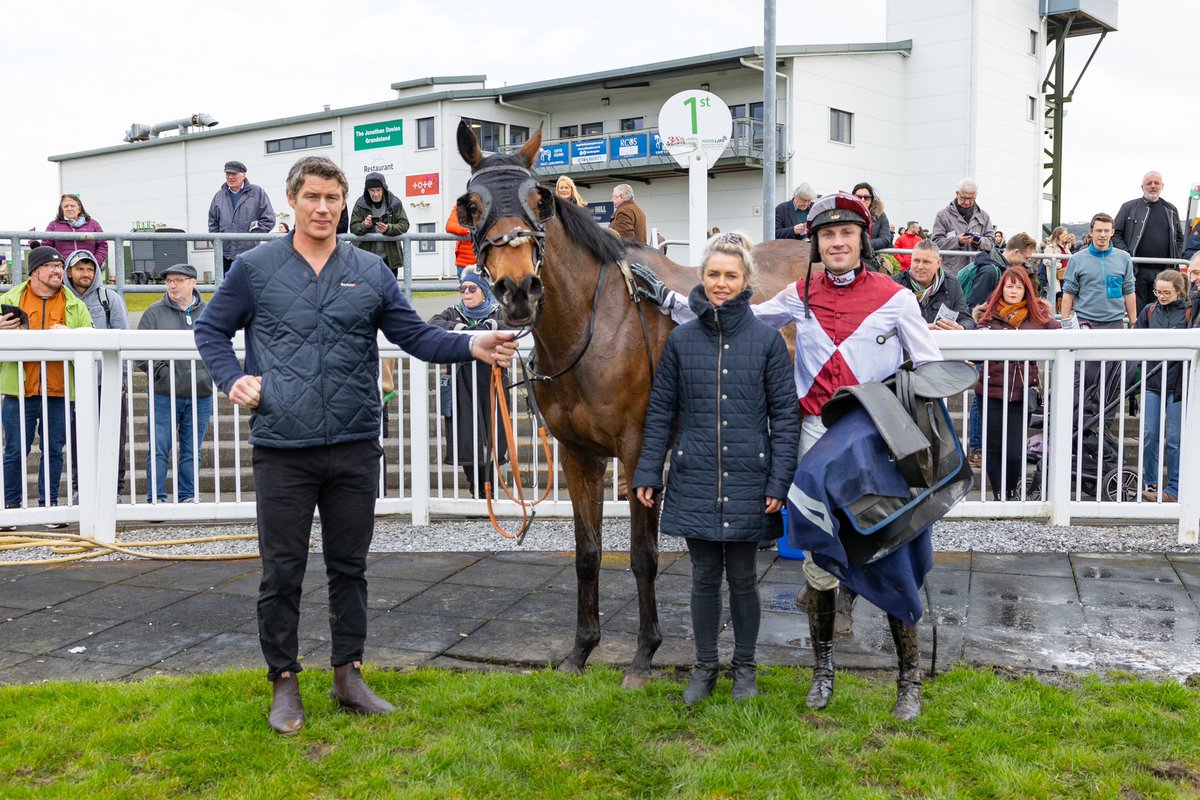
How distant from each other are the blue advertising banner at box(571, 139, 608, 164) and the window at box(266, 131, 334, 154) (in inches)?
452

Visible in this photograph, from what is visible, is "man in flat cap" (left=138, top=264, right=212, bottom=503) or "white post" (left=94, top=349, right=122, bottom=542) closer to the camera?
"white post" (left=94, top=349, right=122, bottom=542)

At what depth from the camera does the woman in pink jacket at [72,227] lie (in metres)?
11.3

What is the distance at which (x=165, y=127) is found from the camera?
147 ft

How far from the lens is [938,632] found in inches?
176

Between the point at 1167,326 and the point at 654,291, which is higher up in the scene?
the point at 654,291

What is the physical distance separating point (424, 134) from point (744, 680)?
34.5m

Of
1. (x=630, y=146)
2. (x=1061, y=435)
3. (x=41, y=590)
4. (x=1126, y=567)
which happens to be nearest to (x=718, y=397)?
(x=1126, y=567)

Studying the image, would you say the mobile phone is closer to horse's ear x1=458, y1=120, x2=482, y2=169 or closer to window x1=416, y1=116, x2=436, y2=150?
horse's ear x1=458, y1=120, x2=482, y2=169

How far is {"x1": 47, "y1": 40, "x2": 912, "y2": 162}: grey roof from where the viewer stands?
96.1 feet

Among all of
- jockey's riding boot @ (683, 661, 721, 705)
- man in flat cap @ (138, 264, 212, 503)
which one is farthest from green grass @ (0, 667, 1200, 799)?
man in flat cap @ (138, 264, 212, 503)

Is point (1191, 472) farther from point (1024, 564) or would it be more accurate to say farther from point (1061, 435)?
point (1024, 564)

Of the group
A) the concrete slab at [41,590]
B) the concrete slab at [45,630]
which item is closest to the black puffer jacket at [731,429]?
the concrete slab at [45,630]

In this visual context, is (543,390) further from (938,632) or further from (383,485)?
(383,485)

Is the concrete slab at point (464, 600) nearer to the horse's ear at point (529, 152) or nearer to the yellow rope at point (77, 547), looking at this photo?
the yellow rope at point (77, 547)
